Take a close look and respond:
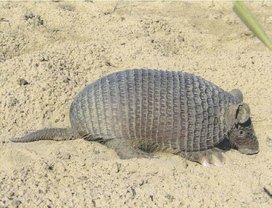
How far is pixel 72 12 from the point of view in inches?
281

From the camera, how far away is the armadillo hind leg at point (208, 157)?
13.6 ft

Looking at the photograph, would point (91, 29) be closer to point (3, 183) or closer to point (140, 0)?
point (140, 0)

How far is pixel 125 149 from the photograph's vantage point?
3.96 meters

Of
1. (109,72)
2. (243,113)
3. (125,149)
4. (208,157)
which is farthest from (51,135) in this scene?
(243,113)

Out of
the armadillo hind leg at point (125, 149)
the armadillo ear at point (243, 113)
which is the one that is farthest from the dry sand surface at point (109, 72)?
the armadillo ear at point (243, 113)

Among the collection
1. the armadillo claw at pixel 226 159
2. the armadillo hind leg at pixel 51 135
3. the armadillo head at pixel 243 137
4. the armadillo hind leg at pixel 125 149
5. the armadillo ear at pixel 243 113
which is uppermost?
the armadillo ear at pixel 243 113

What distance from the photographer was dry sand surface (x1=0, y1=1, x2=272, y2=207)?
318 cm

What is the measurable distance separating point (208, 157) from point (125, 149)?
3.71 ft

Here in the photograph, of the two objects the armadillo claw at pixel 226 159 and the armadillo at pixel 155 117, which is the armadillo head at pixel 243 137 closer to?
the armadillo at pixel 155 117

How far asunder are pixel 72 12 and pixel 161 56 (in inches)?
99.2

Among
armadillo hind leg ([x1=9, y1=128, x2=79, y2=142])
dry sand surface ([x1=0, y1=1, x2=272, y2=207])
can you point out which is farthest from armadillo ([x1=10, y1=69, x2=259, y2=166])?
dry sand surface ([x1=0, y1=1, x2=272, y2=207])

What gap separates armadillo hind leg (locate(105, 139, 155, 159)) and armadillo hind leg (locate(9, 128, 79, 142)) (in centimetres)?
52

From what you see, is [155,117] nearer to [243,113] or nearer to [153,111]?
[153,111]

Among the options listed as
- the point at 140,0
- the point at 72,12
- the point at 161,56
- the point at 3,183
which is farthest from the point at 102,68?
the point at 140,0
